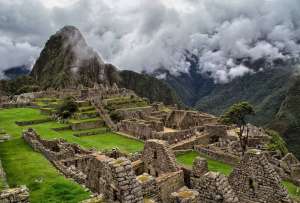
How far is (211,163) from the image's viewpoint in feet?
94.2

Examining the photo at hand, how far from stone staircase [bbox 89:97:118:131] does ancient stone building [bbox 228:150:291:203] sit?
39279 mm

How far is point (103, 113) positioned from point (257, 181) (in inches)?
1754

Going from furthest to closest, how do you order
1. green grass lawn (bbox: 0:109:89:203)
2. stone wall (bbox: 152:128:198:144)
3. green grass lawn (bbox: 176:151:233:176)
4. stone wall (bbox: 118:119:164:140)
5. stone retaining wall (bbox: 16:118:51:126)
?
stone wall (bbox: 118:119:164:140) → stone wall (bbox: 152:128:198:144) → stone retaining wall (bbox: 16:118:51:126) → green grass lawn (bbox: 176:151:233:176) → green grass lawn (bbox: 0:109:89:203)

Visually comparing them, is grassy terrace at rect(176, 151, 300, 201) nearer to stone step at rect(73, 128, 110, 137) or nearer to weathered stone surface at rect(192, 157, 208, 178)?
weathered stone surface at rect(192, 157, 208, 178)

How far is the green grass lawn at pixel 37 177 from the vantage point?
10.0 m

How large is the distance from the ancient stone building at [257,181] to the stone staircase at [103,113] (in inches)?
1546

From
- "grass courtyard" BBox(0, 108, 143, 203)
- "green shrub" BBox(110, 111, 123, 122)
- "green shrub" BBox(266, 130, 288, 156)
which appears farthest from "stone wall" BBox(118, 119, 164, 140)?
"grass courtyard" BBox(0, 108, 143, 203)

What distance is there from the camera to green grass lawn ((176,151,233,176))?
1008 inches

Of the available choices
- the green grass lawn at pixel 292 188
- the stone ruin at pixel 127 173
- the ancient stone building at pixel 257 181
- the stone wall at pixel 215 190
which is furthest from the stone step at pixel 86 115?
the stone wall at pixel 215 190

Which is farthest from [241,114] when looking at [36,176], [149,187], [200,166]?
[149,187]

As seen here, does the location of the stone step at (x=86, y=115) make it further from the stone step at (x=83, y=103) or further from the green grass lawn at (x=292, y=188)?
the green grass lawn at (x=292, y=188)

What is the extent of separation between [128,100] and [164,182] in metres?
53.3

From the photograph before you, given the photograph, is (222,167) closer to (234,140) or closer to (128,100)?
(234,140)

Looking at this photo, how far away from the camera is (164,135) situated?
126 feet
